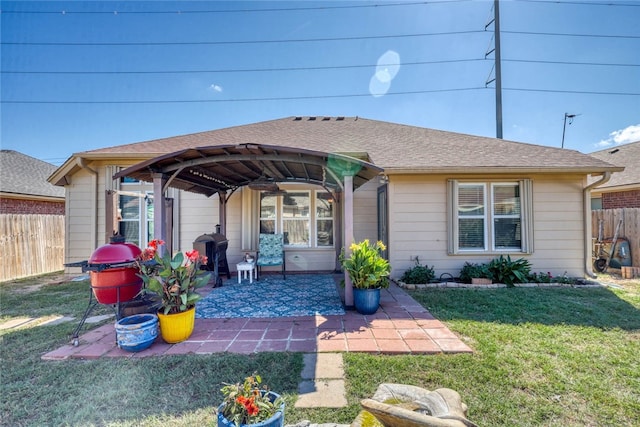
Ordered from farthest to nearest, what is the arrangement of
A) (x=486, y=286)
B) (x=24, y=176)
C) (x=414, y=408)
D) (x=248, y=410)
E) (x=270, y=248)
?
(x=24, y=176) → (x=270, y=248) → (x=486, y=286) → (x=414, y=408) → (x=248, y=410)

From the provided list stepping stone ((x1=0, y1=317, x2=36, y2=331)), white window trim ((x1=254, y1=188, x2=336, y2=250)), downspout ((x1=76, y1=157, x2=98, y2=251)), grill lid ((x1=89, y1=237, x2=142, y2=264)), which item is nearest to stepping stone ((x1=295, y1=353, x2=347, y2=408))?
grill lid ((x1=89, y1=237, x2=142, y2=264))

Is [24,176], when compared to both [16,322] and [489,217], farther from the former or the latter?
[489,217]

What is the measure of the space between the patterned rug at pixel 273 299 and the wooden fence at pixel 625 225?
779cm

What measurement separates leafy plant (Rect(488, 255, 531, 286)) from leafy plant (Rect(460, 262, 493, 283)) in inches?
3.5

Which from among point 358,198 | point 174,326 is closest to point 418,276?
point 358,198

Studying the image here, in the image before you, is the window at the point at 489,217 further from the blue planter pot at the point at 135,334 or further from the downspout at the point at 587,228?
the blue planter pot at the point at 135,334

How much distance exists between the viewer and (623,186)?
7.79 metres

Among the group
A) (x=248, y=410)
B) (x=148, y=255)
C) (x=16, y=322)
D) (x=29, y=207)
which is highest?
(x=29, y=207)

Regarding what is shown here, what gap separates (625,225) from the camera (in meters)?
7.30

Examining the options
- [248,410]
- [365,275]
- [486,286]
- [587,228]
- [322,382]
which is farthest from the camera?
[587,228]

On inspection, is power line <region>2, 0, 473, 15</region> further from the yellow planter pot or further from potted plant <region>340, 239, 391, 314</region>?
the yellow planter pot

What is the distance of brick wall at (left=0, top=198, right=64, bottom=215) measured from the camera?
27.8ft

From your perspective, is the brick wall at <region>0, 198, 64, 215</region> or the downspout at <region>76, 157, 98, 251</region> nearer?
the downspout at <region>76, 157, 98, 251</region>

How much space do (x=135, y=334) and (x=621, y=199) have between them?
12242 millimetres
